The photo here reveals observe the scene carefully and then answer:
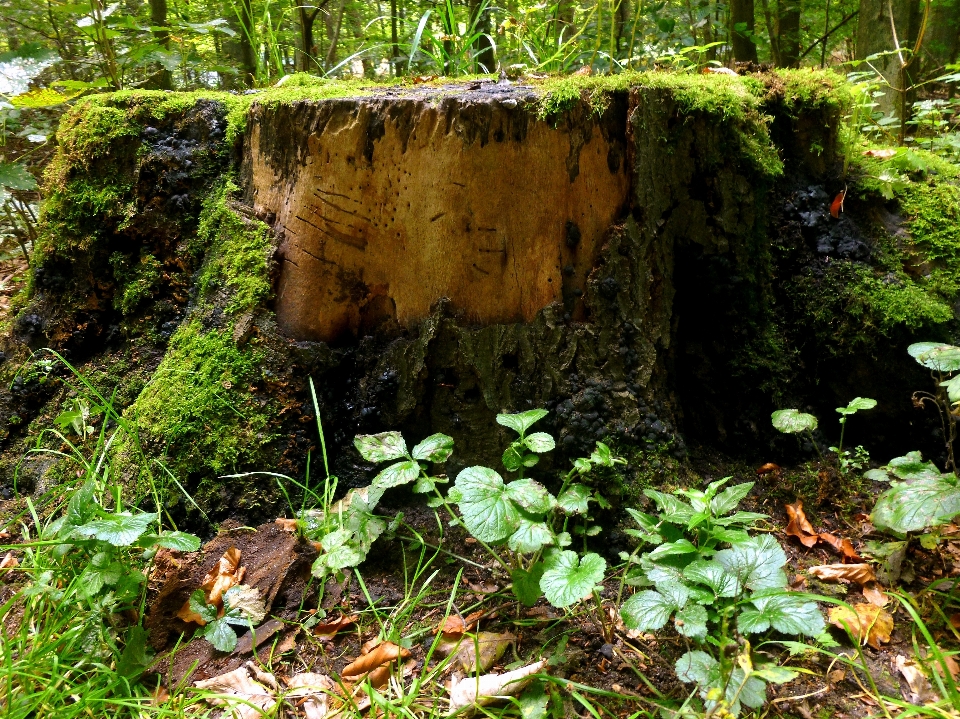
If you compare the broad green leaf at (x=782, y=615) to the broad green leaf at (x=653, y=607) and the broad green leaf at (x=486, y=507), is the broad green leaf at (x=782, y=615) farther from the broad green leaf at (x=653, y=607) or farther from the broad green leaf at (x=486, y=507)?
the broad green leaf at (x=486, y=507)

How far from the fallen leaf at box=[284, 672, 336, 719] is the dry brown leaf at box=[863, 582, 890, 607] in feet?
4.82

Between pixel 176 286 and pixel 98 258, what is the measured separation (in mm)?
390

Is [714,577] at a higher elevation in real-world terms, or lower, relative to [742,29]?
lower

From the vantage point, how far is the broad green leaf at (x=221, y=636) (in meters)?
1.57

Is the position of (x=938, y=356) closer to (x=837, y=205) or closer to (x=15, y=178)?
(x=837, y=205)

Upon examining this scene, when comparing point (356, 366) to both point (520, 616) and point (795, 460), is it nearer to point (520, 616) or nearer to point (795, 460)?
point (520, 616)

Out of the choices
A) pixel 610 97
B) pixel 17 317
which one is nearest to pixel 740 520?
pixel 610 97

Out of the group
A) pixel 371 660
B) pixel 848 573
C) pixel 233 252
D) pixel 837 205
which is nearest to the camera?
pixel 371 660

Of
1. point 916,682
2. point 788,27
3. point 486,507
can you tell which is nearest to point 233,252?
point 486,507

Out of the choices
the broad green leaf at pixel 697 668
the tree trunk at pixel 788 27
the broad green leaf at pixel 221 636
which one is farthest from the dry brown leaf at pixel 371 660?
the tree trunk at pixel 788 27

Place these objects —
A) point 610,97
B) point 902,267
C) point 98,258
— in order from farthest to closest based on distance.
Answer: point 98,258 < point 902,267 < point 610,97

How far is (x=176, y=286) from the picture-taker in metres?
2.40

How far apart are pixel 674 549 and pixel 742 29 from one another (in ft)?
16.7

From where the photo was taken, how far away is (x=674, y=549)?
140 cm
